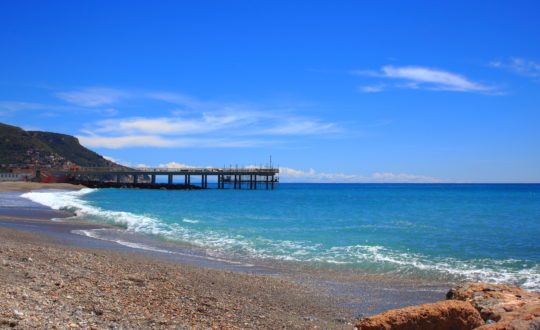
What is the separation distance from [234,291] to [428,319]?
3.89 meters

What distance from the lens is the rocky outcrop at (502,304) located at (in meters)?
4.32

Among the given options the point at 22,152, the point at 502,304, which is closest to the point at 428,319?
the point at 502,304

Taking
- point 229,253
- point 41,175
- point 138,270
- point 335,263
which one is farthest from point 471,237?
point 41,175

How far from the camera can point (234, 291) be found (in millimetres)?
8141

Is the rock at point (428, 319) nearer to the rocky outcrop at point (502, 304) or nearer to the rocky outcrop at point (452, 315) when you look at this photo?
the rocky outcrop at point (452, 315)

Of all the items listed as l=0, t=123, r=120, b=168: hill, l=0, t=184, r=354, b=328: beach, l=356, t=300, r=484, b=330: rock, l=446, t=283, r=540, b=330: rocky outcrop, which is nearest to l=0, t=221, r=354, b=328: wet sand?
l=0, t=184, r=354, b=328: beach

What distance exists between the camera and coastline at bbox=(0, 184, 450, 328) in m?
6.12

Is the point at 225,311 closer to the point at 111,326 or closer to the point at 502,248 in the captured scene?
the point at 111,326

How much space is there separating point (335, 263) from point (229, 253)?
3445 millimetres

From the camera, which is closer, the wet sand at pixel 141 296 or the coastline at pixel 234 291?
the wet sand at pixel 141 296

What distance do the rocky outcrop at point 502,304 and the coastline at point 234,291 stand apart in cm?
159

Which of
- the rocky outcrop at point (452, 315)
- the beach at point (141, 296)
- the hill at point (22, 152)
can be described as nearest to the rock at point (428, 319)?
the rocky outcrop at point (452, 315)

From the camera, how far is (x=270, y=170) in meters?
90.6

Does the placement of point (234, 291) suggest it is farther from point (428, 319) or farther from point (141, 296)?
point (428, 319)
